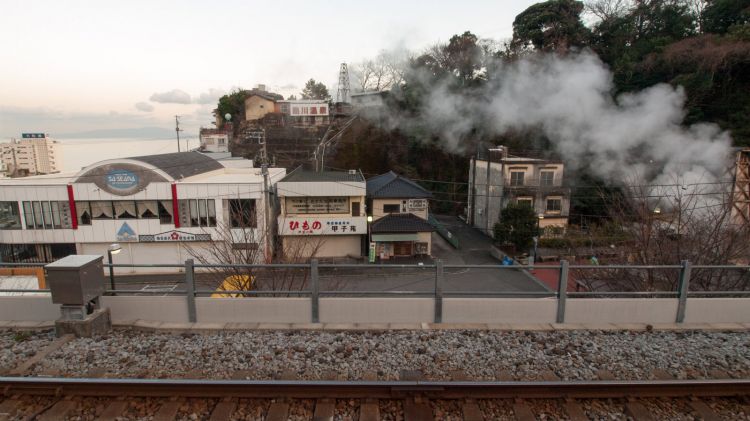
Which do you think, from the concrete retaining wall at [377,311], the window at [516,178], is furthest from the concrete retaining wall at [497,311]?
the window at [516,178]

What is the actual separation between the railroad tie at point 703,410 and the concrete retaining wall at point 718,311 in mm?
1954

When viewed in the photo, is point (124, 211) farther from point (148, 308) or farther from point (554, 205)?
point (554, 205)

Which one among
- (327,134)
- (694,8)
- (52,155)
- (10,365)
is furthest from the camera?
(52,155)

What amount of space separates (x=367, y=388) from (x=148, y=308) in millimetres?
3144

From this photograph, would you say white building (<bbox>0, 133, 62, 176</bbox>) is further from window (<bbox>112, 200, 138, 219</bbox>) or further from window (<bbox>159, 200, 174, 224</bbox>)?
window (<bbox>159, 200, 174, 224</bbox>)

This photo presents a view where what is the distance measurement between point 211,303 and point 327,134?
111ft

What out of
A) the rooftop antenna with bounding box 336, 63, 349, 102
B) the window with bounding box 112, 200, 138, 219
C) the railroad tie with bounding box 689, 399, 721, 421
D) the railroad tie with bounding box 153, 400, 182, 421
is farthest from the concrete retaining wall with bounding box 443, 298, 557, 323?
the rooftop antenna with bounding box 336, 63, 349, 102

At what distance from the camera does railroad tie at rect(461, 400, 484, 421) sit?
3.19 meters

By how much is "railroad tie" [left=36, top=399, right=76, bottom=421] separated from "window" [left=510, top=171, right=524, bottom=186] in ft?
68.8

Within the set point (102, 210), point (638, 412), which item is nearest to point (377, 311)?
point (638, 412)

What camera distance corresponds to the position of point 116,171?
17.2 m

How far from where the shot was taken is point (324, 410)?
326 cm

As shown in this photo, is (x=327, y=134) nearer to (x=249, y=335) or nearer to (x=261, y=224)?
(x=261, y=224)

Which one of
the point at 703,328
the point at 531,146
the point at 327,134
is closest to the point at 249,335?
the point at 703,328
